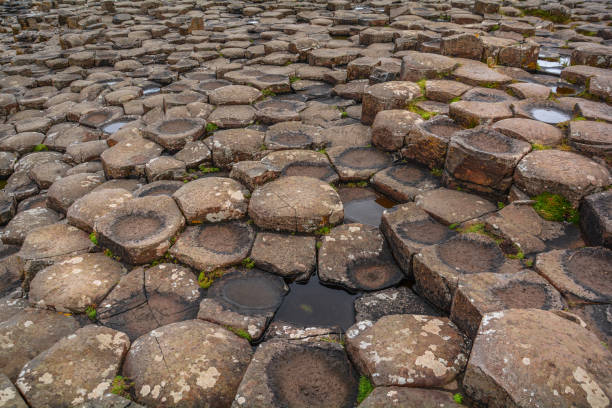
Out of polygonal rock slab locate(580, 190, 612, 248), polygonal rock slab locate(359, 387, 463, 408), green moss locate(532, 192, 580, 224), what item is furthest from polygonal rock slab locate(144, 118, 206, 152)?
polygonal rock slab locate(580, 190, 612, 248)

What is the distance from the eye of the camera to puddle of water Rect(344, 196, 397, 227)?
322 cm

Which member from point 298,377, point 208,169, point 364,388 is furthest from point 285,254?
point 208,169

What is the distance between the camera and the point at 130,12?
36.2 feet

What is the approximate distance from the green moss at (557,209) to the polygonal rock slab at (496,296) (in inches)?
27.8

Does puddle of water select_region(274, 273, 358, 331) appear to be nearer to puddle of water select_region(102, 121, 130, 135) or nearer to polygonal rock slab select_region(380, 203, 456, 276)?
polygonal rock slab select_region(380, 203, 456, 276)

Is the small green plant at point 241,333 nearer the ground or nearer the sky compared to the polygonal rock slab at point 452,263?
nearer the ground

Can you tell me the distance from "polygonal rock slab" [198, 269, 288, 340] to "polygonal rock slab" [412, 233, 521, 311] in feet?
3.04

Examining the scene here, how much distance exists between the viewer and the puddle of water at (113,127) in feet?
16.6

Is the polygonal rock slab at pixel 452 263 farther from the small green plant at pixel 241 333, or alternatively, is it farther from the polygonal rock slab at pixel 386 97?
the polygonal rock slab at pixel 386 97

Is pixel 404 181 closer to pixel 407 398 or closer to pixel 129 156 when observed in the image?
pixel 407 398

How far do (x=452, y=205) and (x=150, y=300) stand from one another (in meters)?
2.31

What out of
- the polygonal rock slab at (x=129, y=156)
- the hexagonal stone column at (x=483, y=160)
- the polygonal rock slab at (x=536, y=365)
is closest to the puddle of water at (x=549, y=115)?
the hexagonal stone column at (x=483, y=160)

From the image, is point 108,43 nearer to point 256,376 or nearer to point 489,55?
point 489,55

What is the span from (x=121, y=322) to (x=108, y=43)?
27.2 feet
